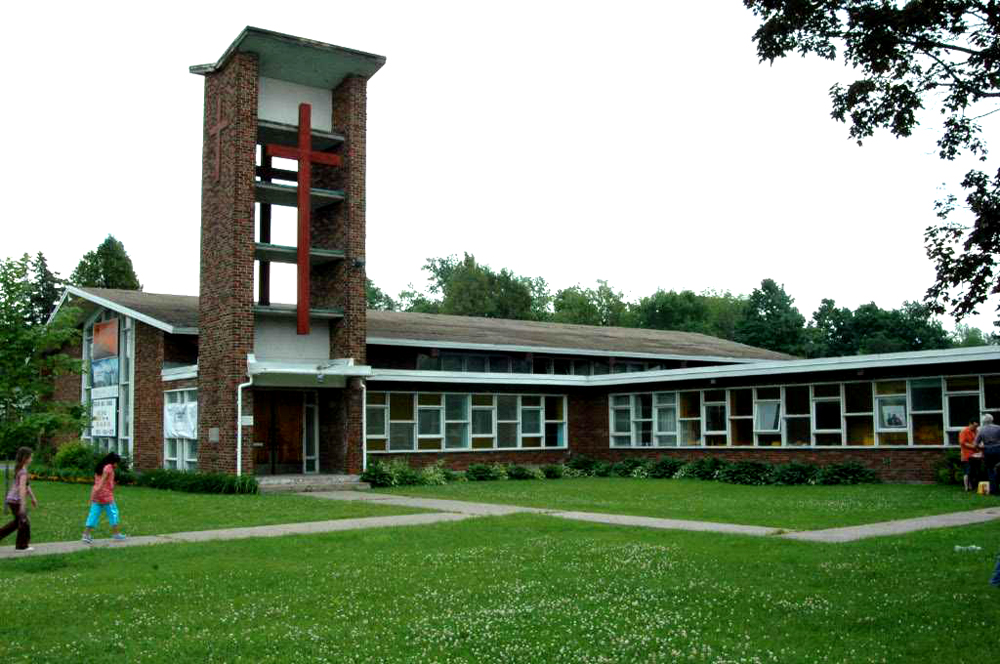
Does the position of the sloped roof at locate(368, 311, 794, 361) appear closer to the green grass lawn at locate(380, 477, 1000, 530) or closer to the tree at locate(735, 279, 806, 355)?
the green grass lawn at locate(380, 477, 1000, 530)

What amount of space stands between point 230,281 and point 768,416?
15390 mm

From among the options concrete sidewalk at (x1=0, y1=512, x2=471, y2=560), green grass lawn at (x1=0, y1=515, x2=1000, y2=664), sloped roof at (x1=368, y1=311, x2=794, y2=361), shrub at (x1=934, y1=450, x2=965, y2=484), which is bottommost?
concrete sidewalk at (x1=0, y1=512, x2=471, y2=560)

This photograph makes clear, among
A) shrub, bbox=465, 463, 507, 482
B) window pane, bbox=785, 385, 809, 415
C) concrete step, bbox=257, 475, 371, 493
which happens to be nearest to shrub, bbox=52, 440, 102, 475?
concrete step, bbox=257, 475, 371, 493

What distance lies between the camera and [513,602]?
9555 mm

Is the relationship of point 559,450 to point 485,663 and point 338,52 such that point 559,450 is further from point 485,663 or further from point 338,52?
point 485,663

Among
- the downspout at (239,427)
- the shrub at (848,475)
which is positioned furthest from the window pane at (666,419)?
the downspout at (239,427)

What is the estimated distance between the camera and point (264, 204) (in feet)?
94.3

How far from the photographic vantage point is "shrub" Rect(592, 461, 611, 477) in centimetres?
3244

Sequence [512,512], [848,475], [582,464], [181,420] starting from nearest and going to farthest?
[512,512] → [848,475] → [181,420] → [582,464]

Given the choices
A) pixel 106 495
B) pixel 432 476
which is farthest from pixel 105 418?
pixel 106 495

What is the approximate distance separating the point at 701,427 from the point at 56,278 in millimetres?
47905

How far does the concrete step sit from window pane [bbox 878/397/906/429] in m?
13.4

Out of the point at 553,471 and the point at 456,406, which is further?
the point at 456,406

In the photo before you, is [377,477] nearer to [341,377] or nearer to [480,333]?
[341,377]
